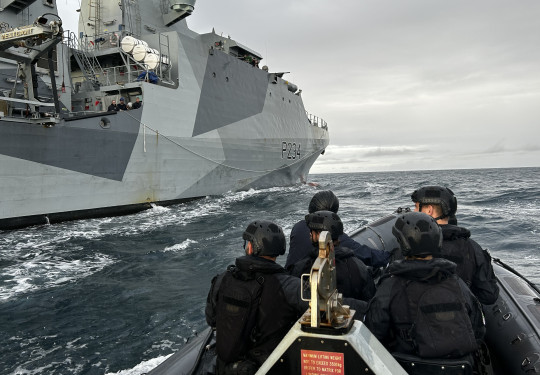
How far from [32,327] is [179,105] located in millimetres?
11063

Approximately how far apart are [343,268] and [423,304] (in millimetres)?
896

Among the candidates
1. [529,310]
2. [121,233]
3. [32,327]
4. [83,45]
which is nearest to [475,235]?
[529,310]

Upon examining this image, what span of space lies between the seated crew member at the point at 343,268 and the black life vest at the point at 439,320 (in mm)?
789

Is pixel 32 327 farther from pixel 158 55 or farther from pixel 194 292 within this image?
pixel 158 55

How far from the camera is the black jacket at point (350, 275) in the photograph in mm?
2830

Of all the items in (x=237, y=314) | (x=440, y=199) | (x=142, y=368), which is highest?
(x=440, y=199)

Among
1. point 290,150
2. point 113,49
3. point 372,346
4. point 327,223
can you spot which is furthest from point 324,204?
point 290,150

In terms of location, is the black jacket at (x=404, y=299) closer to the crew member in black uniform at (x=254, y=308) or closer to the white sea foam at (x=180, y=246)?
the crew member in black uniform at (x=254, y=308)

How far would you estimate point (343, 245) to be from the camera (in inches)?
139

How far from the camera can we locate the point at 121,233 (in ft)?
35.3

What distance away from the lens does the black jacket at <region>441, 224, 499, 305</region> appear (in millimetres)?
2895

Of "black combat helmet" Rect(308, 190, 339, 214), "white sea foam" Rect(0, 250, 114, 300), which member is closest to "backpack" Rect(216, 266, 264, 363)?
"black combat helmet" Rect(308, 190, 339, 214)

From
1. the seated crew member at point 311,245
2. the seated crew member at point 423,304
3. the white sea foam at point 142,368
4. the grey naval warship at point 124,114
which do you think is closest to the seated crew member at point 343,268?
the seated crew member at point 311,245

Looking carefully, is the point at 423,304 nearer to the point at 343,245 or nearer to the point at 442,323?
the point at 442,323
